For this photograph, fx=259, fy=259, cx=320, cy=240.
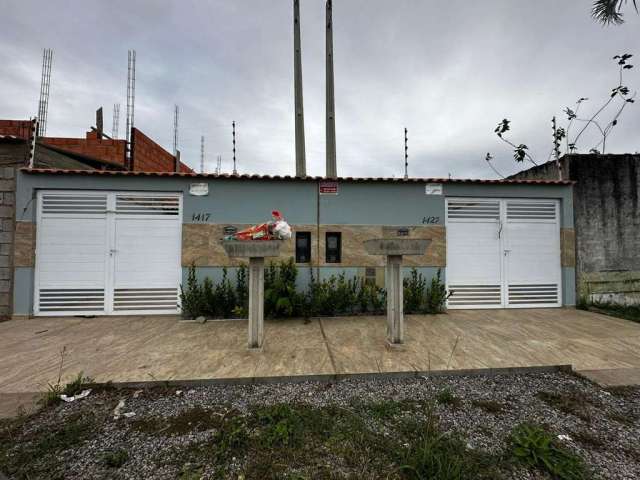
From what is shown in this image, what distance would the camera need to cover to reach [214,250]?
459 cm

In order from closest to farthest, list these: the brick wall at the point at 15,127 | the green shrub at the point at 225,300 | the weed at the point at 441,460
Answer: the weed at the point at 441,460 < the green shrub at the point at 225,300 < the brick wall at the point at 15,127

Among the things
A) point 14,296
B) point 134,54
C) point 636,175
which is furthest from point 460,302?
point 134,54

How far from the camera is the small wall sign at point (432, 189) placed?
4.89 m

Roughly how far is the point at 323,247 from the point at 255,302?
6.45 feet

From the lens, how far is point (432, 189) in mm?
4887

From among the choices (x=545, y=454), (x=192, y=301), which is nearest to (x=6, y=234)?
(x=192, y=301)

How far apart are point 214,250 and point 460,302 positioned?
15.2 feet

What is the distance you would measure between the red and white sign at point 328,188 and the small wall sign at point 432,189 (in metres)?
1.73

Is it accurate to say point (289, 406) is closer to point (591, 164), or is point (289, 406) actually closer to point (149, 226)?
point (149, 226)

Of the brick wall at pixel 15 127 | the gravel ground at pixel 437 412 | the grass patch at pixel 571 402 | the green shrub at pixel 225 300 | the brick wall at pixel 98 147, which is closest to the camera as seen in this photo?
the gravel ground at pixel 437 412

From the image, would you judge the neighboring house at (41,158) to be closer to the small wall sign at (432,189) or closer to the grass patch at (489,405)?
the grass patch at (489,405)

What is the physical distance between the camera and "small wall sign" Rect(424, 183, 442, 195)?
4.89m

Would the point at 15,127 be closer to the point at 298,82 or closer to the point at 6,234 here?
the point at 6,234

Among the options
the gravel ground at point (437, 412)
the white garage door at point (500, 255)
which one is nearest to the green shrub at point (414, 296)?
the white garage door at point (500, 255)
